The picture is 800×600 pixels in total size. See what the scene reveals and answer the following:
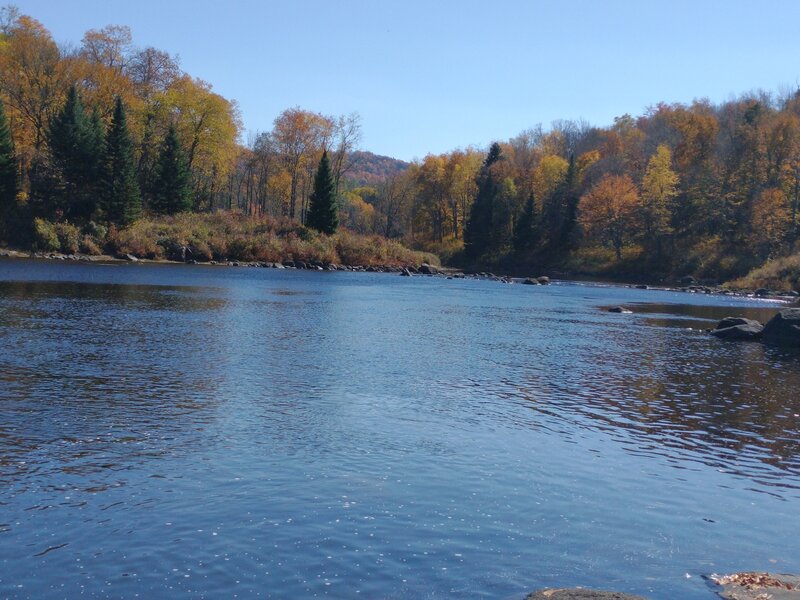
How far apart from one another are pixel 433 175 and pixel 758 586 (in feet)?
431

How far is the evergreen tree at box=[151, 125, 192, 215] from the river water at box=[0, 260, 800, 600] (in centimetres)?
6206

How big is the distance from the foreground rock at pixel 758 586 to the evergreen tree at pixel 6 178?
3145 inches

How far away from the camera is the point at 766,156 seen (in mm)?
97375

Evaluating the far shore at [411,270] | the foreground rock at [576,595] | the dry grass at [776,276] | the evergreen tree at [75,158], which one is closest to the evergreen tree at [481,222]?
the far shore at [411,270]

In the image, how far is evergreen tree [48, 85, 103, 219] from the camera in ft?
256

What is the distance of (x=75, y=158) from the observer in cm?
7931

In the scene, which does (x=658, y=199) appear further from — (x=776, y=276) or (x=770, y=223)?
(x=776, y=276)

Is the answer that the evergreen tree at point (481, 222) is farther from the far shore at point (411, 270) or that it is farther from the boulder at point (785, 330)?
the boulder at point (785, 330)

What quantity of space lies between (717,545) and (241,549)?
6585mm

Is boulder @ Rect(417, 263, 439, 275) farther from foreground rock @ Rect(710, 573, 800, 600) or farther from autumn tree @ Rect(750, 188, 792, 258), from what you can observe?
foreground rock @ Rect(710, 573, 800, 600)

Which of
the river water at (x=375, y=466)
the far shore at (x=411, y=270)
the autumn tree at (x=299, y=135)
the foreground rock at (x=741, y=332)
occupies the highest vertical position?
the autumn tree at (x=299, y=135)

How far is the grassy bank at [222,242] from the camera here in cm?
7550

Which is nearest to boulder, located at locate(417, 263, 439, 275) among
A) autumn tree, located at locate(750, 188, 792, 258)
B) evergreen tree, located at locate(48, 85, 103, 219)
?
autumn tree, located at locate(750, 188, 792, 258)

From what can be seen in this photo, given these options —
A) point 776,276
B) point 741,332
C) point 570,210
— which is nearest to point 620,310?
point 741,332
